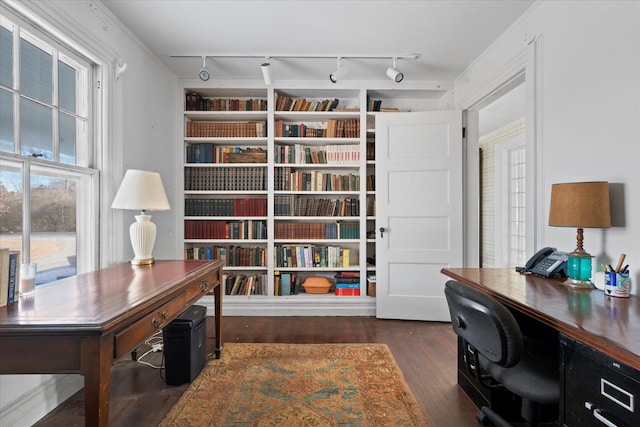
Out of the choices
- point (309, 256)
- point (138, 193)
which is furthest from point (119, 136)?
point (309, 256)

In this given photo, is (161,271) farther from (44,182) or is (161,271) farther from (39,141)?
(39,141)

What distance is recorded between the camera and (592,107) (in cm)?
165

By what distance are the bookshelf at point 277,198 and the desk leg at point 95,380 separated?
2.27 metres

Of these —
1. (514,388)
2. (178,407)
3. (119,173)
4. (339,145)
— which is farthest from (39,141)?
(514,388)

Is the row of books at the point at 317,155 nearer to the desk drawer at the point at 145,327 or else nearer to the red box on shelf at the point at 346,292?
the red box on shelf at the point at 346,292

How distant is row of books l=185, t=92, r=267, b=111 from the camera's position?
3297 mm

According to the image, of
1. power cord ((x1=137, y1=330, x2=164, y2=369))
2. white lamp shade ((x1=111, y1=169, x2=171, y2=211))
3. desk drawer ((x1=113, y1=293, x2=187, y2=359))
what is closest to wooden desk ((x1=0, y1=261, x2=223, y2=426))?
desk drawer ((x1=113, y1=293, x2=187, y2=359))

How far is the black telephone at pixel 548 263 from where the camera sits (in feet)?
5.59

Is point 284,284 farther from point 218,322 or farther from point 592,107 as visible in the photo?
point 592,107

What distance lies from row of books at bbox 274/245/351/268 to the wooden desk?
1836 mm

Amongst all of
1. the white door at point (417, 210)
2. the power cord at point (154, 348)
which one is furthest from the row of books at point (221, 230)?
the white door at point (417, 210)

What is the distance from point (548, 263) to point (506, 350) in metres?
0.94

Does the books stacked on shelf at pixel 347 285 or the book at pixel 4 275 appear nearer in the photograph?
the book at pixel 4 275

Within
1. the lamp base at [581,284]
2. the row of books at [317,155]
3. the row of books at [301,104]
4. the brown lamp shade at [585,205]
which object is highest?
the row of books at [301,104]
